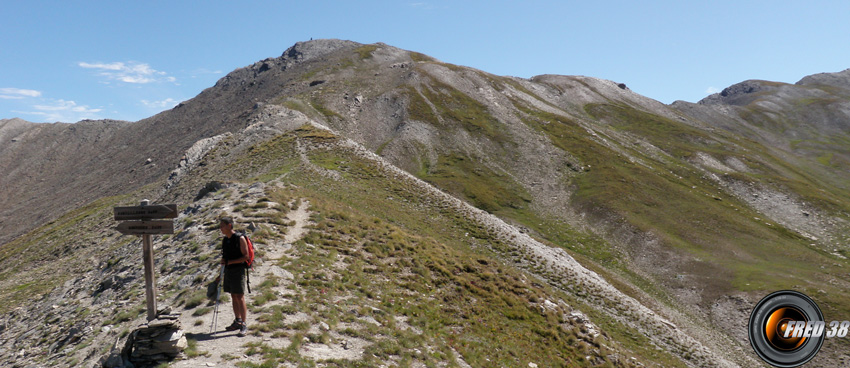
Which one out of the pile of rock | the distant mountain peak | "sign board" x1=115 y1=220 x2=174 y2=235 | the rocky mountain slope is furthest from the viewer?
the distant mountain peak

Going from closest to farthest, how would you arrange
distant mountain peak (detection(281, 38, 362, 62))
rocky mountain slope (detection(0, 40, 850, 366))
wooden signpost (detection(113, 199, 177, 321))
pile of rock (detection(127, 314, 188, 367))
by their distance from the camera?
pile of rock (detection(127, 314, 188, 367)) < wooden signpost (detection(113, 199, 177, 321)) < rocky mountain slope (detection(0, 40, 850, 366)) < distant mountain peak (detection(281, 38, 362, 62))

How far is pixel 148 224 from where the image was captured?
527 inches

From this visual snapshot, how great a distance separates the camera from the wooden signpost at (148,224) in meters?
13.3

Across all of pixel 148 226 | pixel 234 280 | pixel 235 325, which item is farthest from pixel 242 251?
pixel 148 226

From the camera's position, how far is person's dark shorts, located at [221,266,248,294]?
1304 centimetres

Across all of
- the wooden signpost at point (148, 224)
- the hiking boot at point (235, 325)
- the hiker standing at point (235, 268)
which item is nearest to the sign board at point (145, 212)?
the wooden signpost at point (148, 224)

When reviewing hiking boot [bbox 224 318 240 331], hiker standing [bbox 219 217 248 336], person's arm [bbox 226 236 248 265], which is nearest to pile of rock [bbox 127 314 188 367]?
hiking boot [bbox 224 318 240 331]

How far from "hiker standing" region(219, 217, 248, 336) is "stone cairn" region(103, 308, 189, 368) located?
1759mm

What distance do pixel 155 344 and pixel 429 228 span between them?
28142 millimetres

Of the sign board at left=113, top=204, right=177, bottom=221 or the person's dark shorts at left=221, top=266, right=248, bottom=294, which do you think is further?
the sign board at left=113, top=204, right=177, bottom=221

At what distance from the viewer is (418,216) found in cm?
4069

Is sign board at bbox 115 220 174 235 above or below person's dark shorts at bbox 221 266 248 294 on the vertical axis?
above

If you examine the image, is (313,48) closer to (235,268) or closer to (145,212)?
(145,212)

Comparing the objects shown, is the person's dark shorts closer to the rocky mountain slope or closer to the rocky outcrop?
the rocky mountain slope
